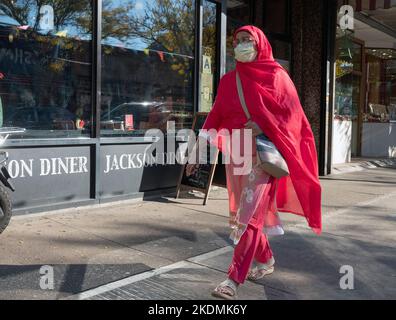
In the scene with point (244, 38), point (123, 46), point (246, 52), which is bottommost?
point (246, 52)

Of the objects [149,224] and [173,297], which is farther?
[149,224]

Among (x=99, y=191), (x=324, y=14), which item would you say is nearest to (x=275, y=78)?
(x=99, y=191)

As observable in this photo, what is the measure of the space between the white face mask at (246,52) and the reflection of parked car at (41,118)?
3.21m

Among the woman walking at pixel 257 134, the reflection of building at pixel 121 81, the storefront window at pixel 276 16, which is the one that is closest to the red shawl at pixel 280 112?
the woman walking at pixel 257 134

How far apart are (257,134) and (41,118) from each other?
11.0 feet

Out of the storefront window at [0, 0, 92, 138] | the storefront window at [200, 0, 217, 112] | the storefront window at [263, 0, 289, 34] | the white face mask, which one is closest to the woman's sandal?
the white face mask

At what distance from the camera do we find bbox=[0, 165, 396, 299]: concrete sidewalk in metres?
3.74

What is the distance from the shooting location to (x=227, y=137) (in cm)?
382

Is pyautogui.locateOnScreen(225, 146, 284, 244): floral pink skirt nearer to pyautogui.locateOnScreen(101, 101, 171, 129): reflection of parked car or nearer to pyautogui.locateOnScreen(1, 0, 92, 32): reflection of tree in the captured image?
pyautogui.locateOnScreen(101, 101, 171, 129): reflection of parked car

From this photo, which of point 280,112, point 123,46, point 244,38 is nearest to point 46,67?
point 123,46

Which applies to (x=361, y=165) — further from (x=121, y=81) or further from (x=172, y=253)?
(x=172, y=253)

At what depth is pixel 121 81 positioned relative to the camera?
688 cm
